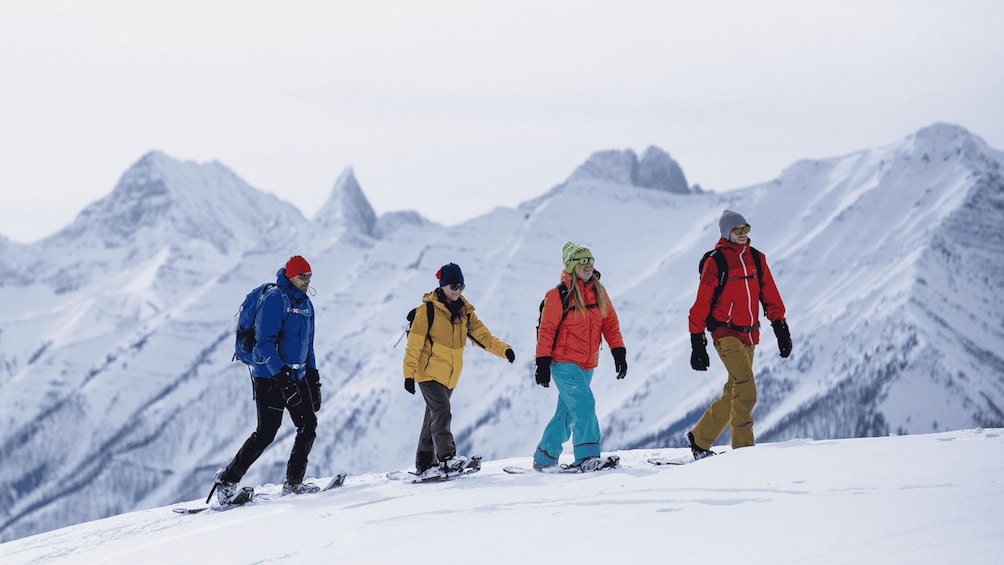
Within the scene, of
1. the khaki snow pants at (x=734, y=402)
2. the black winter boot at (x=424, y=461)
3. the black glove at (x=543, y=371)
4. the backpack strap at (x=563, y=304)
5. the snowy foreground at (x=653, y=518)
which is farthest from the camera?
the black winter boot at (x=424, y=461)

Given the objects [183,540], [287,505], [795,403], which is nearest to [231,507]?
[287,505]

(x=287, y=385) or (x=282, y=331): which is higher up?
(x=282, y=331)

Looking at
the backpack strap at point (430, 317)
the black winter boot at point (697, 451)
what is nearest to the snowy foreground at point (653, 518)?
the black winter boot at point (697, 451)

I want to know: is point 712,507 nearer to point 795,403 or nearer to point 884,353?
point 795,403

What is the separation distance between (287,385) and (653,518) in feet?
17.5

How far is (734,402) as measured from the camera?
1143cm

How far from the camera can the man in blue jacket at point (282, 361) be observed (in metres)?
11.5

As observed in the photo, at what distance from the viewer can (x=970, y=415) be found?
17550 cm

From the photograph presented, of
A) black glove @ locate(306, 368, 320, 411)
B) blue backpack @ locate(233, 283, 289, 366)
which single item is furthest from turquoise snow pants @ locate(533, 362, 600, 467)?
blue backpack @ locate(233, 283, 289, 366)

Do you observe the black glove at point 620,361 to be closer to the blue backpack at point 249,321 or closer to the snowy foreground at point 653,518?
the snowy foreground at point 653,518

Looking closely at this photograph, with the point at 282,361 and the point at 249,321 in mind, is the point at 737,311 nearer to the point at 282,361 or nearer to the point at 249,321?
the point at 282,361

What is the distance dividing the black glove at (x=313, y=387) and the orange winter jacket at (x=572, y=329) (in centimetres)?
276

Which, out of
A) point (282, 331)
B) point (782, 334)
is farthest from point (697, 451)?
point (282, 331)

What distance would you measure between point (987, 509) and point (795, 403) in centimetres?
18717
